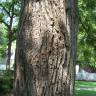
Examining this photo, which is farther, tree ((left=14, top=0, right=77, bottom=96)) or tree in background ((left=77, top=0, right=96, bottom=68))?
tree in background ((left=77, top=0, right=96, bottom=68))

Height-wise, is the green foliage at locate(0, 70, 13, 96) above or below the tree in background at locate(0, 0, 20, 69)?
below

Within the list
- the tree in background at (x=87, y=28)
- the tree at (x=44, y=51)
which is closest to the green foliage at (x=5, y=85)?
the tree in background at (x=87, y=28)

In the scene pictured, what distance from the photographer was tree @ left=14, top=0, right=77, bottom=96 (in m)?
3.65

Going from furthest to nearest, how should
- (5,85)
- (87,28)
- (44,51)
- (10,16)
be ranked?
(10,16), (87,28), (5,85), (44,51)

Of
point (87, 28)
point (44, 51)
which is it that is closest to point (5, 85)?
point (87, 28)

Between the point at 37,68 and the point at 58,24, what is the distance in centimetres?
50

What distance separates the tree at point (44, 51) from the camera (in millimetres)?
3648

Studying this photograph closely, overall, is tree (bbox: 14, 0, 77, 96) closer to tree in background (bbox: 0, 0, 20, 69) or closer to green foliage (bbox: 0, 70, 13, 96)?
green foliage (bbox: 0, 70, 13, 96)

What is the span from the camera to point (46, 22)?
3.67 meters

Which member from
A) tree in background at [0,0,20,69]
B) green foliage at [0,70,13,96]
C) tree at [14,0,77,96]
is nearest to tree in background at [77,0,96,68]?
green foliage at [0,70,13,96]

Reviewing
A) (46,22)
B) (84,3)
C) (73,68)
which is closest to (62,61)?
(73,68)

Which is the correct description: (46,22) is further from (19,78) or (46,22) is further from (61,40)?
(19,78)

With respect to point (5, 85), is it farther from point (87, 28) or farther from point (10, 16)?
point (10, 16)

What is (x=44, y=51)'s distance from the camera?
3646 mm
